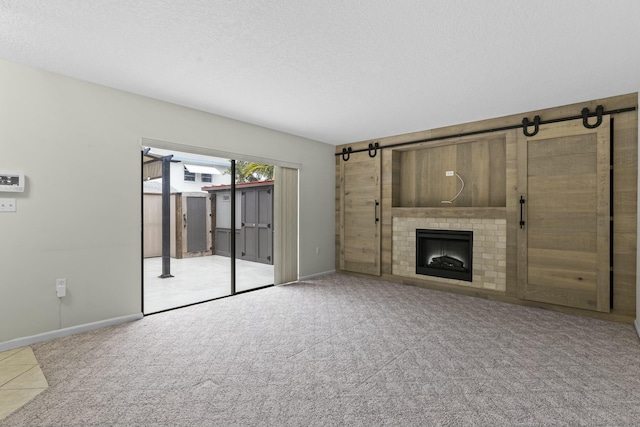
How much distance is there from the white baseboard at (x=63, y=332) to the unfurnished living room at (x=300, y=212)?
2 centimetres

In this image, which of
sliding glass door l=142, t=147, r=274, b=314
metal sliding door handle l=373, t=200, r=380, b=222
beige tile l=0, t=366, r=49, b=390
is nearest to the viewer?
beige tile l=0, t=366, r=49, b=390

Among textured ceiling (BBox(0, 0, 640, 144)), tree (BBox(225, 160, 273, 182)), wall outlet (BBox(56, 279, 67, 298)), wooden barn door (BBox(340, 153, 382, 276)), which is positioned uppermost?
textured ceiling (BBox(0, 0, 640, 144))

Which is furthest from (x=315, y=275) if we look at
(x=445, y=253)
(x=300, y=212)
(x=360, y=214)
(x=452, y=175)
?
(x=452, y=175)

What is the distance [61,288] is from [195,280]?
8.40 feet

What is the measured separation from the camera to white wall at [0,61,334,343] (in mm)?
2791

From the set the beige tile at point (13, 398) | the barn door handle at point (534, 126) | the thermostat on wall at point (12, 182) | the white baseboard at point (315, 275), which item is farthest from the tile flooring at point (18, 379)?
the barn door handle at point (534, 126)

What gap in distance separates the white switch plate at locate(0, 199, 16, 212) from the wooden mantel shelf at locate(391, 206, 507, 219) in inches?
184

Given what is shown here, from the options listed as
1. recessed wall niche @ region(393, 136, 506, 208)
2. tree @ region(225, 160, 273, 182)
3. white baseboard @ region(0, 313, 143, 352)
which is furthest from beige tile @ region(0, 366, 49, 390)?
tree @ region(225, 160, 273, 182)

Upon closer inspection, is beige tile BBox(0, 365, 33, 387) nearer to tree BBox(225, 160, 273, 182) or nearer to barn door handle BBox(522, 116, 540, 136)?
barn door handle BBox(522, 116, 540, 136)

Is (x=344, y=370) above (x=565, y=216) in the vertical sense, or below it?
below

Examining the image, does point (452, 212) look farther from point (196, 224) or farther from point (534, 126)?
point (196, 224)

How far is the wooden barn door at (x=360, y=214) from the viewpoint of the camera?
18.3 feet

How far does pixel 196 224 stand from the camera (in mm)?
7582

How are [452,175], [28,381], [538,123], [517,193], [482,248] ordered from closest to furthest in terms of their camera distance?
[28,381] < [538,123] < [517,193] < [482,248] < [452,175]
